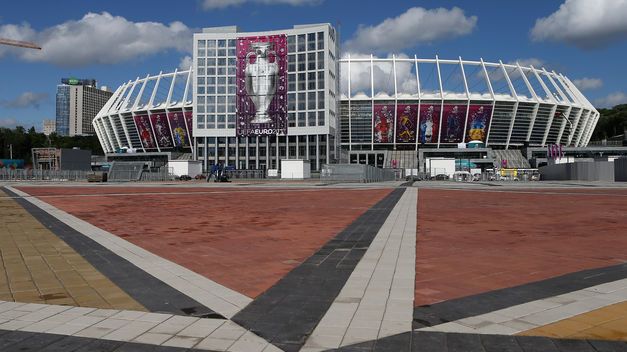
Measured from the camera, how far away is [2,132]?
487ft

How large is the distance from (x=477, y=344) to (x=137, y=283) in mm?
4269

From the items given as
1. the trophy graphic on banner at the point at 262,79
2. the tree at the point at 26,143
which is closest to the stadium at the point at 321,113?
the trophy graphic on banner at the point at 262,79

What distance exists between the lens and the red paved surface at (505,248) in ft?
21.2

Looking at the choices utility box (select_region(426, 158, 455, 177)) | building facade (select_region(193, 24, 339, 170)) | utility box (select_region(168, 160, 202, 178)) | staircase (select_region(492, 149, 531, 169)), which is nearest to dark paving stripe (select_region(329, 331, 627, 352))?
utility box (select_region(168, 160, 202, 178))

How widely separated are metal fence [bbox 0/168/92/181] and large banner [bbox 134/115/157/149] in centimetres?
5043

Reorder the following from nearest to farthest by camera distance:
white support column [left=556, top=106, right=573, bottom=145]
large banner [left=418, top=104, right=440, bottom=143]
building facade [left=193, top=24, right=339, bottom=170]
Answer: building facade [left=193, top=24, right=339, bottom=170] < large banner [left=418, top=104, right=440, bottom=143] < white support column [left=556, top=106, right=573, bottom=145]

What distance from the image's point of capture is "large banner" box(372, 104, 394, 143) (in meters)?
103

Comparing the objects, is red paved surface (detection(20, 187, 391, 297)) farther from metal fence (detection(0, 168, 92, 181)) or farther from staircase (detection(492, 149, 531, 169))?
staircase (detection(492, 149, 531, 169))

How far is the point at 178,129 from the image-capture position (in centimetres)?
11356

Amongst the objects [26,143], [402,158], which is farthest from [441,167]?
[26,143]

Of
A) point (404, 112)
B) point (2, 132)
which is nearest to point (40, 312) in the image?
point (404, 112)

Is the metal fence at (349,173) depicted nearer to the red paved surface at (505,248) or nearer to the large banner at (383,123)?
the red paved surface at (505,248)

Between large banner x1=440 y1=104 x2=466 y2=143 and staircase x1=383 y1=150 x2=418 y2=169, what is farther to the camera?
A: staircase x1=383 y1=150 x2=418 y2=169

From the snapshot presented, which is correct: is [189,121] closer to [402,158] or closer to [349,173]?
[402,158]
